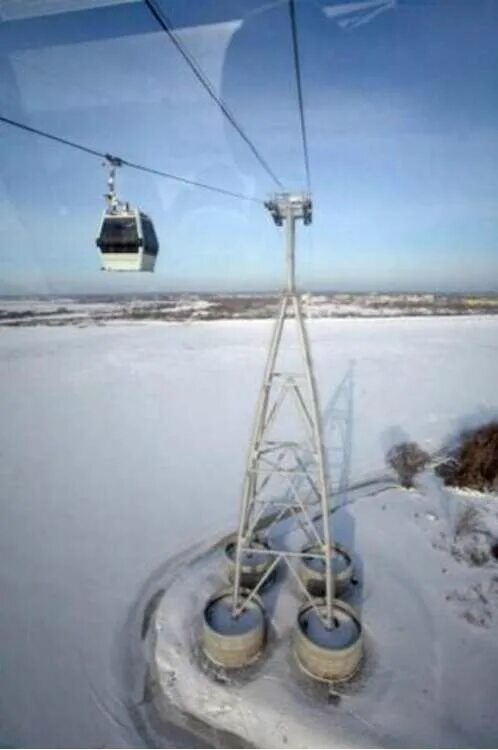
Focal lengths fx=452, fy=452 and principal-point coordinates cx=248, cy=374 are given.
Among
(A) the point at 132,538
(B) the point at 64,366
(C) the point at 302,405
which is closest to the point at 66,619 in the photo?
(A) the point at 132,538

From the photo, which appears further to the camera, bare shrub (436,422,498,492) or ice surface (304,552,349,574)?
bare shrub (436,422,498,492)

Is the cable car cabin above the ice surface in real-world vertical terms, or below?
above

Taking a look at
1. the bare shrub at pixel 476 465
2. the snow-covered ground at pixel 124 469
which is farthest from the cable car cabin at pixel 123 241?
the bare shrub at pixel 476 465

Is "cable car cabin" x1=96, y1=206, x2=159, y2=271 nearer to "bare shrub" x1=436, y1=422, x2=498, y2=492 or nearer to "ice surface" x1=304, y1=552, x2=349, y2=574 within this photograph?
"ice surface" x1=304, y1=552, x2=349, y2=574

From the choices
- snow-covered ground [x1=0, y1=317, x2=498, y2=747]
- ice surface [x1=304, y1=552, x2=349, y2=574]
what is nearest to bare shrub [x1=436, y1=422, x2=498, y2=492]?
snow-covered ground [x1=0, y1=317, x2=498, y2=747]

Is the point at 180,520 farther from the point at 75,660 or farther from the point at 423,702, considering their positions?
the point at 423,702

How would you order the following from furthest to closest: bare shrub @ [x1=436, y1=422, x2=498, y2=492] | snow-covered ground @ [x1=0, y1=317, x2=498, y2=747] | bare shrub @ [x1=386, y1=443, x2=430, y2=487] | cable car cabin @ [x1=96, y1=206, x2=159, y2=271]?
bare shrub @ [x1=386, y1=443, x2=430, y2=487], bare shrub @ [x1=436, y1=422, x2=498, y2=492], snow-covered ground @ [x1=0, y1=317, x2=498, y2=747], cable car cabin @ [x1=96, y1=206, x2=159, y2=271]

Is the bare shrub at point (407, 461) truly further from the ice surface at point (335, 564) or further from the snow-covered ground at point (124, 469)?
the ice surface at point (335, 564)
